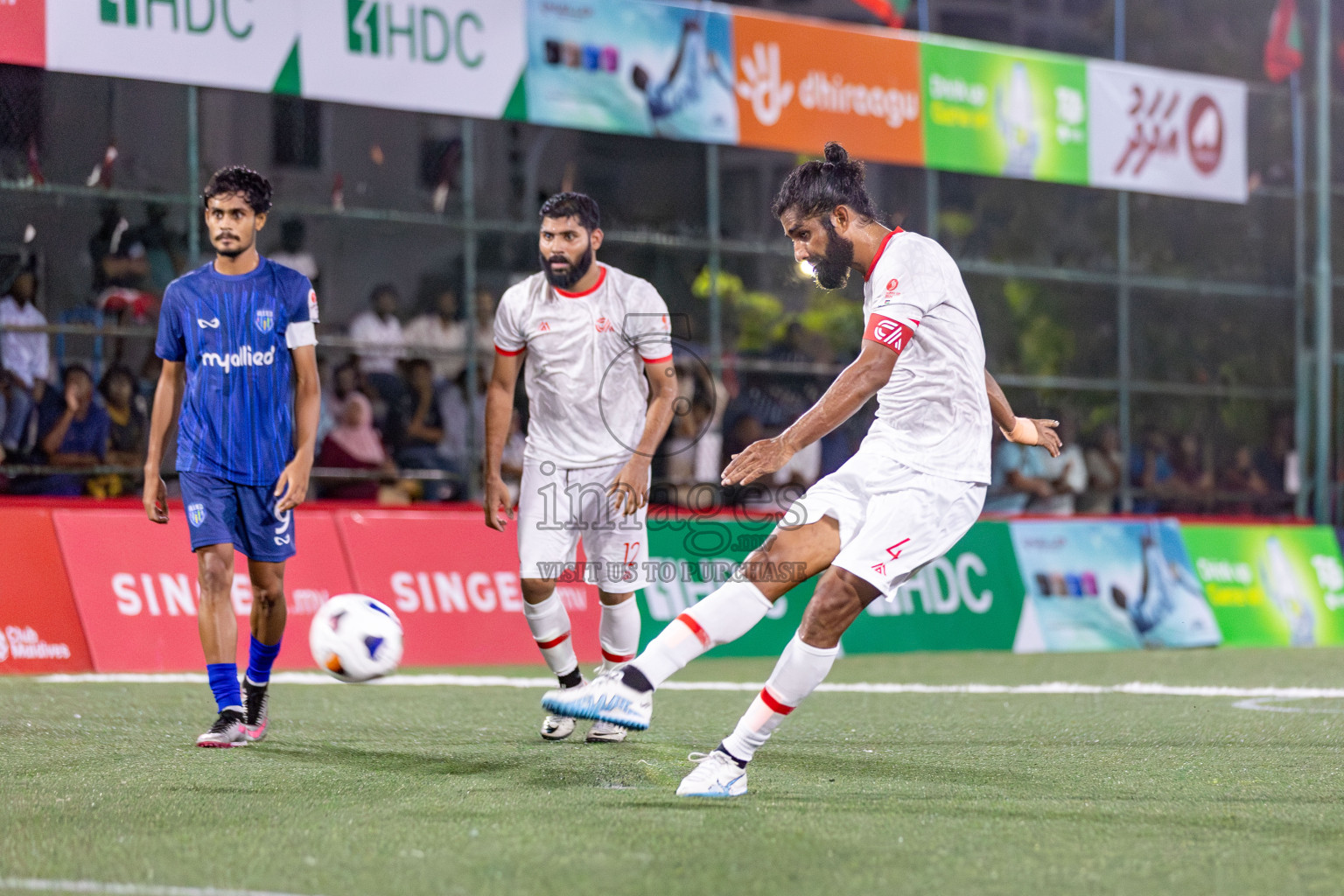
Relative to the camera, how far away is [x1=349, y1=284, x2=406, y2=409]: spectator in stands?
12664 mm

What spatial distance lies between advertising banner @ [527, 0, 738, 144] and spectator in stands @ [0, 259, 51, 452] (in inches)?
157

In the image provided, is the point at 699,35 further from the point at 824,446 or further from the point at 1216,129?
the point at 1216,129

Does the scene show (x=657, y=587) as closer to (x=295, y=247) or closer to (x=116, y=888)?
(x=295, y=247)

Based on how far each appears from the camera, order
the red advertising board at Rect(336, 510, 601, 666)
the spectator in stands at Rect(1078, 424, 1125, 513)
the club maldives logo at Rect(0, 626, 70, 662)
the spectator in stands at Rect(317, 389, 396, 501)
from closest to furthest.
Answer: the club maldives logo at Rect(0, 626, 70, 662)
the red advertising board at Rect(336, 510, 601, 666)
the spectator in stands at Rect(317, 389, 396, 501)
the spectator in stands at Rect(1078, 424, 1125, 513)

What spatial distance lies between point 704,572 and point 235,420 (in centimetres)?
603

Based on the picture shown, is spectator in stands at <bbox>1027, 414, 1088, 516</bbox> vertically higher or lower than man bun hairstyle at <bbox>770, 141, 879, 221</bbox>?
lower

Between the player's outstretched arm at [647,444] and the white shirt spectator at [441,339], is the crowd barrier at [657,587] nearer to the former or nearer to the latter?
the white shirt spectator at [441,339]

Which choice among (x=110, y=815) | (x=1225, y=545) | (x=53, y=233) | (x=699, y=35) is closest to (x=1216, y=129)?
(x=1225, y=545)

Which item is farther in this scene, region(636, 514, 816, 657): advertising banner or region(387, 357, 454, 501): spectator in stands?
region(387, 357, 454, 501): spectator in stands

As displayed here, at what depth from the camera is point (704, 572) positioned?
1201 centimetres

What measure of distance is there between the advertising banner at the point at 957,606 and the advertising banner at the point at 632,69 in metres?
4.06

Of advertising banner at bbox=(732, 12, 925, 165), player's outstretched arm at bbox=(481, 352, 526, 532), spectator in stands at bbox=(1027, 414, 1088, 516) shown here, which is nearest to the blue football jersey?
player's outstretched arm at bbox=(481, 352, 526, 532)

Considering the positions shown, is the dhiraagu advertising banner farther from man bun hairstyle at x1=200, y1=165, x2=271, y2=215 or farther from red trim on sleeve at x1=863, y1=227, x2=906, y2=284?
red trim on sleeve at x1=863, y1=227, x2=906, y2=284

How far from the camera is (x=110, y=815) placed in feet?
15.4
